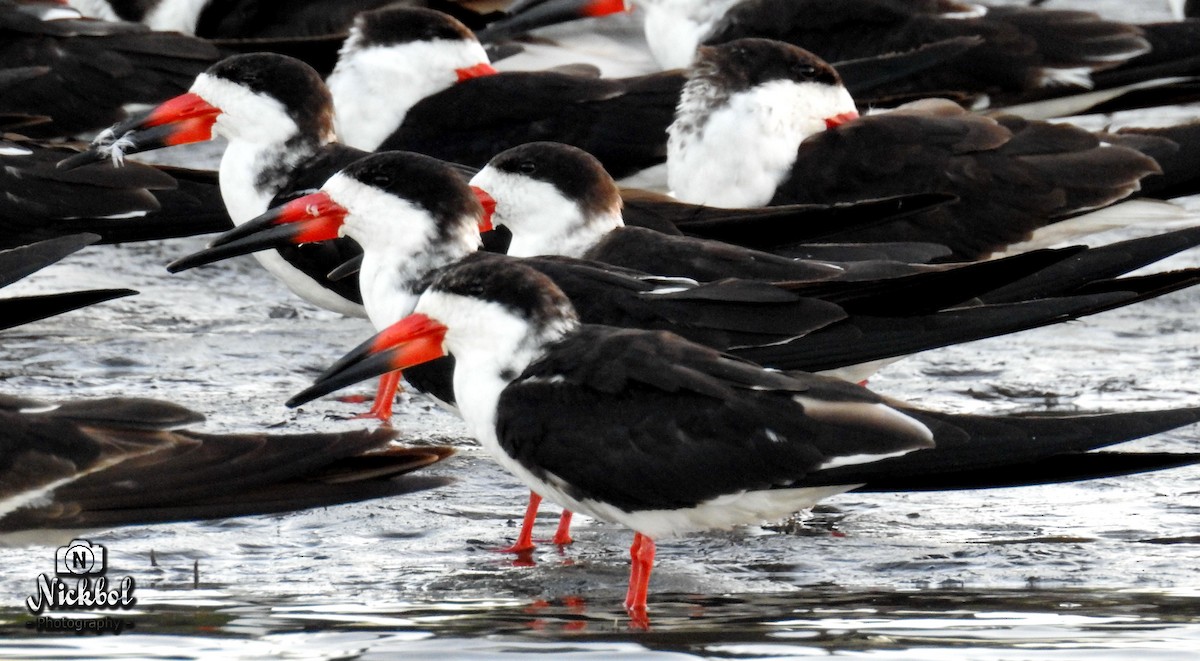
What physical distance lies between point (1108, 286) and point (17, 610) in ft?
Result: 9.42

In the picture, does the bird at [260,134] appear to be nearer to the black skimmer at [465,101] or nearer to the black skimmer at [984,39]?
the black skimmer at [465,101]

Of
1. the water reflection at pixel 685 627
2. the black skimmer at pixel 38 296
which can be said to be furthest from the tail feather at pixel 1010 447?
the black skimmer at pixel 38 296

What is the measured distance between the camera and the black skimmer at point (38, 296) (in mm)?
5066

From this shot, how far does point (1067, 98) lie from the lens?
8227 mm

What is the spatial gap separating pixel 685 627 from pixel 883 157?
2782 mm

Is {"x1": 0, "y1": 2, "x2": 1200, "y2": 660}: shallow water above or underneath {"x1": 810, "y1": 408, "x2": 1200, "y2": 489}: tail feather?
underneath

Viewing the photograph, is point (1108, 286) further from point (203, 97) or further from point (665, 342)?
point (203, 97)

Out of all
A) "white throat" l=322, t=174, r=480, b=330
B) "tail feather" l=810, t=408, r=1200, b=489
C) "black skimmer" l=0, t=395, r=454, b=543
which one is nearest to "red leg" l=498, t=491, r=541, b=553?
"black skimmer" l=0, t=395, r=454, b=543

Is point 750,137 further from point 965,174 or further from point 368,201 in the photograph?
point 368,201

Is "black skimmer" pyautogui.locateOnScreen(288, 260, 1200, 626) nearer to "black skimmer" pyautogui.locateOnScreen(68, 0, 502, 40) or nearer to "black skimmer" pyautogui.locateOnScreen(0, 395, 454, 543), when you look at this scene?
"black skimmer" pyautogui.locateOnScreen(0, 395, 454, 543)

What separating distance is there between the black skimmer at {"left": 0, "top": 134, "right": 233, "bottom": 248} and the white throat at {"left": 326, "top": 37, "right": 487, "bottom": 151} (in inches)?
36.7

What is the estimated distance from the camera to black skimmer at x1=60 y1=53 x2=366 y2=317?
6.67 meters

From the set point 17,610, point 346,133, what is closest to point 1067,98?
A: point 346,133

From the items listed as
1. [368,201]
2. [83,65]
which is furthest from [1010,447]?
[83,65]
